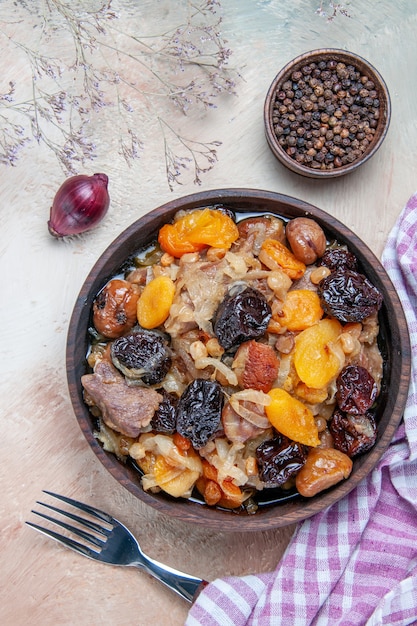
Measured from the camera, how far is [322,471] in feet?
9.81

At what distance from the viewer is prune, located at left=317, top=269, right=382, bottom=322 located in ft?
9.80

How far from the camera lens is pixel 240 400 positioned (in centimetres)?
291

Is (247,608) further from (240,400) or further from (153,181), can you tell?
(153,181)

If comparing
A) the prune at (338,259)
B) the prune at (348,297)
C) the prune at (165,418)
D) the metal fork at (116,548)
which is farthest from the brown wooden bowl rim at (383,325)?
the metal fork at (116,548)

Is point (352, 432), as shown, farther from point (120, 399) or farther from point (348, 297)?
point (120, 399)

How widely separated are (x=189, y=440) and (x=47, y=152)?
1.87m

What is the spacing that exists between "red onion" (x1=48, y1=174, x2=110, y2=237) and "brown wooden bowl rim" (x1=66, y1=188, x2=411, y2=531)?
38cm

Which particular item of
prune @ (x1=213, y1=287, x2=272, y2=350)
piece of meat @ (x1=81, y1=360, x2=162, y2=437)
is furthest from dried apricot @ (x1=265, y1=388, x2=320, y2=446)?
piece of meat @ (x1=81, y1=360, x2=162, y2=437)

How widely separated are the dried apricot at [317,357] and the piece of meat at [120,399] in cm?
68

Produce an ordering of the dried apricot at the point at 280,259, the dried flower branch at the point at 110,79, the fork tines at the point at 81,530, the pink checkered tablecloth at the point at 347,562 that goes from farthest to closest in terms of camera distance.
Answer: the dried flower branch at the point at 110,79 < the fork tines at the point at 81,530 < the pink checkered tablecloth at the point at 347,562 < the dried apricot at the point at 280,259

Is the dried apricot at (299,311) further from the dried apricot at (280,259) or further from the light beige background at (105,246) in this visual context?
→ the light beige background at (105,246)

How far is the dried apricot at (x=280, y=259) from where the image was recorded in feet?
10.2

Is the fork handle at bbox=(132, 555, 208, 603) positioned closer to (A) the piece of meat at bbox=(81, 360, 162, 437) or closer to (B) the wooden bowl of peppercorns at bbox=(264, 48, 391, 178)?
(A) the piece of meat at bbox=(81, 360, 162, 437)

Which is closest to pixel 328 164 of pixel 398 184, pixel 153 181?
pixel 398 184
